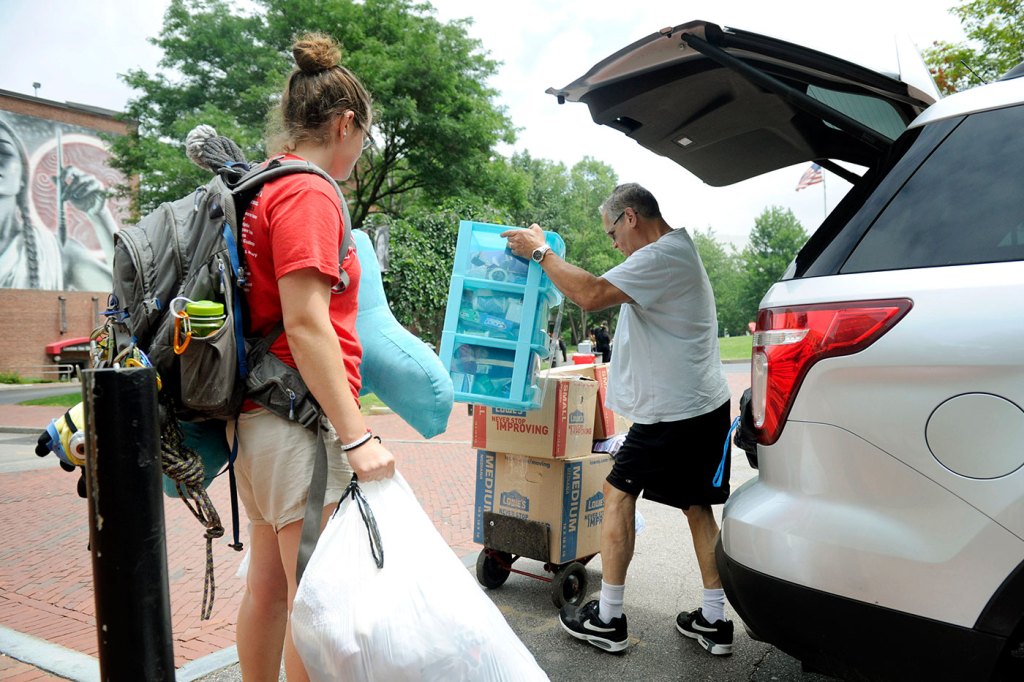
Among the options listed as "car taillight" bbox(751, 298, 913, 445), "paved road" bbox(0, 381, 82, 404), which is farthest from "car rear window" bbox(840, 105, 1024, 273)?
"paved road" bbox(0, 381, 82, 404)

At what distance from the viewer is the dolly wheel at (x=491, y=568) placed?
4.01 meters

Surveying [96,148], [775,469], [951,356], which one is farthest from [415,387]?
[96,148]

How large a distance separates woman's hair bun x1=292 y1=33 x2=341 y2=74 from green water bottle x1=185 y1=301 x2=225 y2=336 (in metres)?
0.72

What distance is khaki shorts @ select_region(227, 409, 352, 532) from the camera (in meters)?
1.94

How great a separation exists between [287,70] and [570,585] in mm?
15957

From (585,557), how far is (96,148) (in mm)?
38326

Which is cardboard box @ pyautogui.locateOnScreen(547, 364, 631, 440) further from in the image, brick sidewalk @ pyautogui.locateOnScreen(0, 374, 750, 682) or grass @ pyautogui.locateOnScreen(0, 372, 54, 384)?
grass @ pyautogui.locateOnScreen(0, 372, 54, 384)

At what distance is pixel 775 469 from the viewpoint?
200 centimetres

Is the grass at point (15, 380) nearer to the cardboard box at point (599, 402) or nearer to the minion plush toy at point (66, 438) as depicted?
the cardboard box at point (599, 402)

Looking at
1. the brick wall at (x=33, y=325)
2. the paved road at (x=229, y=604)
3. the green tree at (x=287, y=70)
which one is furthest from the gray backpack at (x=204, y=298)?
the brick wall at (x=33, y=325)

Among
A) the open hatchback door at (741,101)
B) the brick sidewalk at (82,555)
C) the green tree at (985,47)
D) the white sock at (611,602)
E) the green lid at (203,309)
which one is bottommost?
the brick sidewalk at (82,555)

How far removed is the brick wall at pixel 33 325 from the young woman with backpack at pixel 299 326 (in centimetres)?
3528

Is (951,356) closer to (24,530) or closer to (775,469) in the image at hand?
(775,469)

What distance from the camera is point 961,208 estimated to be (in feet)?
5.98
